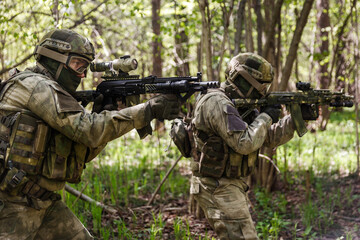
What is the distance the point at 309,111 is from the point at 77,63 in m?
2.24

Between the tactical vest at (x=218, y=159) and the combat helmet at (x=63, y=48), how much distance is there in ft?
3.70

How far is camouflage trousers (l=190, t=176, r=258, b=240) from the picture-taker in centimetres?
317

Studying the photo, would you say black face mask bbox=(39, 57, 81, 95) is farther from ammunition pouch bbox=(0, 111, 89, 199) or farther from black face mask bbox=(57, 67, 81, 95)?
ammunition pouch bbox=(0, 111, 89, 199)

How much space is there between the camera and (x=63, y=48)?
289 centimetres

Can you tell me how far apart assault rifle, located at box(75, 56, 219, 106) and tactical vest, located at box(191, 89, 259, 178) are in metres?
0.53

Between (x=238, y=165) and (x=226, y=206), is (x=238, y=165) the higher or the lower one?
the higher one

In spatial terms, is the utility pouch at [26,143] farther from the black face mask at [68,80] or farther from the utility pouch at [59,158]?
the black face mask at [68,80]

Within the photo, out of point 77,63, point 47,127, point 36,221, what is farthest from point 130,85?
point 36,221

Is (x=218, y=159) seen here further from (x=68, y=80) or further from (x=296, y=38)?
(x=296, y=38)

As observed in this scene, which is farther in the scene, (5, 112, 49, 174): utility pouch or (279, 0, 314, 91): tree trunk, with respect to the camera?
(279, 0, 314, 91): tree trunk

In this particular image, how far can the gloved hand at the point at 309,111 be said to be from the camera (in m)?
3.66

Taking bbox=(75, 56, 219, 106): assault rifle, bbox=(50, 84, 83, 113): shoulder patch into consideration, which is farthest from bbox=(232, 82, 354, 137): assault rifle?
bbox=(50, 84, 83, 113): shoulder patch

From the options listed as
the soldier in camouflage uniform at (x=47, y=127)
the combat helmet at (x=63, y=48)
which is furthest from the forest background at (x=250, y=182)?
the combat helmet at (x=63, y=48)

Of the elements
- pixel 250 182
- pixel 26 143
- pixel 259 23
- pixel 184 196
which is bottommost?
pixel 184 196
